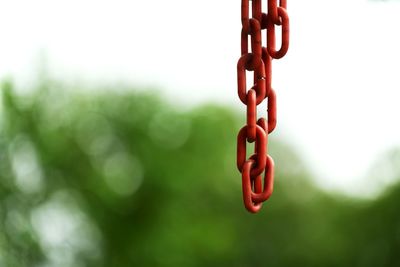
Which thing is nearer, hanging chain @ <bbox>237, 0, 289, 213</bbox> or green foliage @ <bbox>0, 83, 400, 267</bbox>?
hanging chain @ <bbox>237, 0, 289, 213</bbox>

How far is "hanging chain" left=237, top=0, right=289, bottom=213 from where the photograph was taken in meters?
2.15

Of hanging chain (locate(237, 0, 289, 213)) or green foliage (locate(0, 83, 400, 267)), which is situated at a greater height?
green foliage (locate(0, 83, 400, 267))

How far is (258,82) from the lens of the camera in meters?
2.19

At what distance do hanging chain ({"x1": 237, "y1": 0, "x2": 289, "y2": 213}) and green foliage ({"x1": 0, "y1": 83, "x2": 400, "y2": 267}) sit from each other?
53.8 ft

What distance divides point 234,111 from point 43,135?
7233mm

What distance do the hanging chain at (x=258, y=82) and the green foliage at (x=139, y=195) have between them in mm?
16398

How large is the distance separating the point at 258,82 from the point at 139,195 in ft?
66.5

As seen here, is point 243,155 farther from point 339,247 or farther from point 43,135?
point 339,247

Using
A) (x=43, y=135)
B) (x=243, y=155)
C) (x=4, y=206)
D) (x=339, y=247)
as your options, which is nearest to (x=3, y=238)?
(x=4, y=206)

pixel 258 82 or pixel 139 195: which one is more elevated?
pixel 139 195

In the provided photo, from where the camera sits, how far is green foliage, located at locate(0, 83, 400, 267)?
2055 cm

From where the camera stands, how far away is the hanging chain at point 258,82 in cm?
215

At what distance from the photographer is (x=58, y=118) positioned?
A: 22.0 metres

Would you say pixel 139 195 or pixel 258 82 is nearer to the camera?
pixel 258 82
